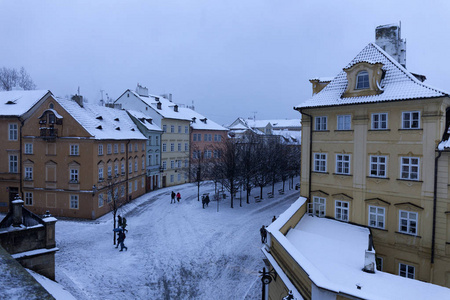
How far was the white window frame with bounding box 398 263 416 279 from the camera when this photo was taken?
15.4m

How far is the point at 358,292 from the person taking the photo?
795 cm

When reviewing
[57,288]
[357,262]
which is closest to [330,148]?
[357,262]

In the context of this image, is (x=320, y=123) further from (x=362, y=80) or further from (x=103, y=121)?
(x=103, y=121)

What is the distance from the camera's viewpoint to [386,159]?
16.1 m

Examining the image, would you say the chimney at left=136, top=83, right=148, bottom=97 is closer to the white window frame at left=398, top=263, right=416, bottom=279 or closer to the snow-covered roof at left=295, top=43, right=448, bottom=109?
the snow-covered roof at left=295, top=43, right=448, bottom=109

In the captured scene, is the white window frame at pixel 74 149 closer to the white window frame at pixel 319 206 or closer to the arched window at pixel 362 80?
the white window frame at pixel 319 206

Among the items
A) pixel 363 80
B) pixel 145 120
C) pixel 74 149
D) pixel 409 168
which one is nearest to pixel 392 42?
pixel 363 80

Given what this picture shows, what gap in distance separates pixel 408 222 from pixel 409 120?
5030 mm

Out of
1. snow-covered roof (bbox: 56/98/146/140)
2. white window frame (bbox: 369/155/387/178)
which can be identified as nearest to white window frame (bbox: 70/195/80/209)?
snow-covered roof (bbox: 56/98/146/140)

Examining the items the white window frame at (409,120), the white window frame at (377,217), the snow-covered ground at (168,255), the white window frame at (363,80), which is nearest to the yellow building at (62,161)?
the snow-covered ground at (168,255)

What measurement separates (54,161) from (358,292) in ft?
90.4

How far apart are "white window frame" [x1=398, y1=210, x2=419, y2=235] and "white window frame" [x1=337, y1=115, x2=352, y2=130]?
511cm

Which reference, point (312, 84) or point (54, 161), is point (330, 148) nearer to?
point (312, 84)

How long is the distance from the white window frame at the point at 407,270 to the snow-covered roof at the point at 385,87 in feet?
27.0
